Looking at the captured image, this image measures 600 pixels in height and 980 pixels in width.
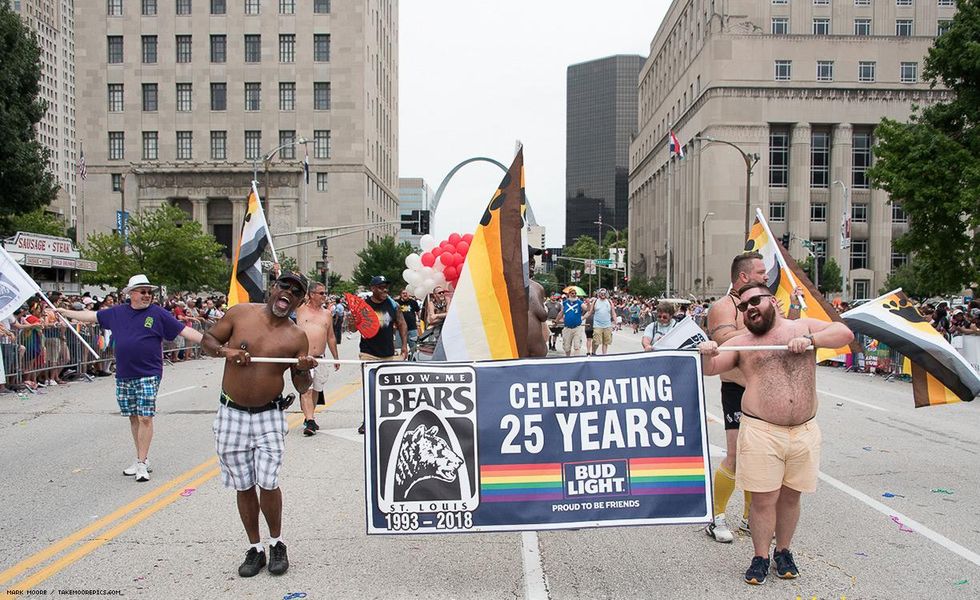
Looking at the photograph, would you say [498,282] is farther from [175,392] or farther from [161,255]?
[161,255]

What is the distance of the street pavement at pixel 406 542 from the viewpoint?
473 centimetres

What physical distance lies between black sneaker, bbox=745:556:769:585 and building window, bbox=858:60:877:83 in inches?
2815

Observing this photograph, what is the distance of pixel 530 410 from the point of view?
4.88 m

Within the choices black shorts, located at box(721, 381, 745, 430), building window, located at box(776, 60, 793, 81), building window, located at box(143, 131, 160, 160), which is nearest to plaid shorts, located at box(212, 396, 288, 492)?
black shorts, located at box(721, 381, 745, 430)

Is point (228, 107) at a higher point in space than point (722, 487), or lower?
higher

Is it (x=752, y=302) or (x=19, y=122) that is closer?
(x=752, y=302)

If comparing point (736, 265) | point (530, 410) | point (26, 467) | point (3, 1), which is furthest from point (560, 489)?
point (3, 1)

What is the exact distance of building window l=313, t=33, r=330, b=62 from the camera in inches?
2670

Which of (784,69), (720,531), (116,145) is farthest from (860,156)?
(720,531)

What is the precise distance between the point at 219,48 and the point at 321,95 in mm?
9813

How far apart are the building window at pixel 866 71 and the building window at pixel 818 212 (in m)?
10.8

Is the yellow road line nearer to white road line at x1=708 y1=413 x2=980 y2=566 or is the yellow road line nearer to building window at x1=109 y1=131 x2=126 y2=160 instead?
white road line at x1=708 y1=413 x2=980 y2=566

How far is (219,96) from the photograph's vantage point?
68750mm

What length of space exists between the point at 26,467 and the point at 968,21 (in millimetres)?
23583
